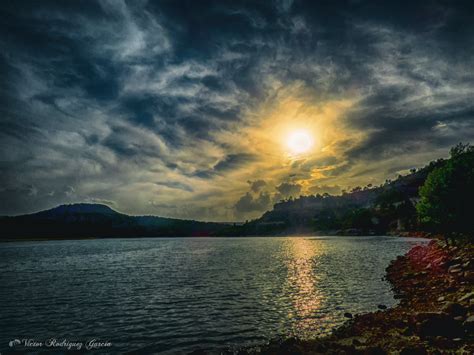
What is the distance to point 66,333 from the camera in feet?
82.9

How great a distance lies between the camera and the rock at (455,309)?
1950cm

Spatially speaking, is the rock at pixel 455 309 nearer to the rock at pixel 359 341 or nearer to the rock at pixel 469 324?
the rock at pixel 469 324

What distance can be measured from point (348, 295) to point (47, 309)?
3583 centimetres

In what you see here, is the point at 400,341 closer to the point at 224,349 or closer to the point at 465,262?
the point at 224,349

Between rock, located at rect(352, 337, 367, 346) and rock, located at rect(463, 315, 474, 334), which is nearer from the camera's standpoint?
rock, located at rect(463, 315, 474, 334)

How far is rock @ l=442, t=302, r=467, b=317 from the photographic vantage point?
19500 mm

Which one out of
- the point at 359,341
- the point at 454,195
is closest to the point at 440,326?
the point at 359,341

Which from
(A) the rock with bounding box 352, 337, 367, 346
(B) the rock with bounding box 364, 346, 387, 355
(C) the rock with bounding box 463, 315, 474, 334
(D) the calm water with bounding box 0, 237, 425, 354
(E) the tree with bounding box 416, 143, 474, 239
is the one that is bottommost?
(D) the calm water with bounding box 0, 237, 425, 354

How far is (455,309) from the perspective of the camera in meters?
19.9

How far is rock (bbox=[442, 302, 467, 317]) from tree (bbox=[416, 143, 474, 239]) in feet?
170

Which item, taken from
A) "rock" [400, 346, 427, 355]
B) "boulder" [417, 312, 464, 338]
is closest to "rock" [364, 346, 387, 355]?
"rock" [400, 346, 427, 355]

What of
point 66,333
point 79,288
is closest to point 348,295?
point 66,333

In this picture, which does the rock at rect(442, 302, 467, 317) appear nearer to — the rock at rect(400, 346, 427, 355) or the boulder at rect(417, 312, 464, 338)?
the boulder at rect(417, 312, 464, 338)

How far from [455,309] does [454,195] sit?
52594 millimetres
